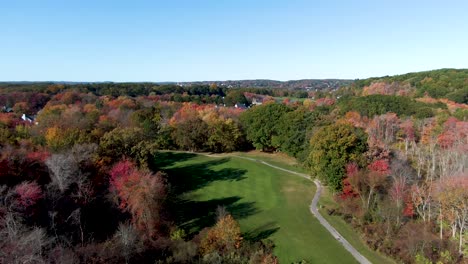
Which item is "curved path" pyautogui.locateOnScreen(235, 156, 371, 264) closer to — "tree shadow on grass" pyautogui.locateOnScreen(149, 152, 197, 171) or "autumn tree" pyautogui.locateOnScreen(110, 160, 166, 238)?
"autumn tree" pyautogui.locateOnScreen(110, 160, 166, 238)

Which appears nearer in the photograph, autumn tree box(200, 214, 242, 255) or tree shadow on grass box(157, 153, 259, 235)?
autumn tree box(200, 214, 242, 255)

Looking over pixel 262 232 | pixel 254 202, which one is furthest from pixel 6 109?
pixel 262 232

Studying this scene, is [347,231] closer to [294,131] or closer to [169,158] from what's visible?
[294,131]

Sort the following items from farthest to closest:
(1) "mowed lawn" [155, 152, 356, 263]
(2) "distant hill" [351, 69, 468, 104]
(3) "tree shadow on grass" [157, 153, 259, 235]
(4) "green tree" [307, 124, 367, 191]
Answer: (2) "distant hill" [351, 69, 468, 104], (4) "green tree" [307, 124, 367, 191], (3) "tree shadow on grass" [157, 153, 259, 235], (1) "mowed lawn" [155, 152, 356, 263]

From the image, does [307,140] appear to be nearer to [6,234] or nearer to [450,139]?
[450,139]

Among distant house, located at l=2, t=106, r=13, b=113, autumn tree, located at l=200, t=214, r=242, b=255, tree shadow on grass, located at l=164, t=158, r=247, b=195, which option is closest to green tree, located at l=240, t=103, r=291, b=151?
tree shadow on grass, located at l=164, t=158, r=247, b=195

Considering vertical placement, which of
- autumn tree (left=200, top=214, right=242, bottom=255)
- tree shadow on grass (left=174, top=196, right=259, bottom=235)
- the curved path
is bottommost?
tree shadow on grass (left=174, top=196, right=259, bottom=235)
